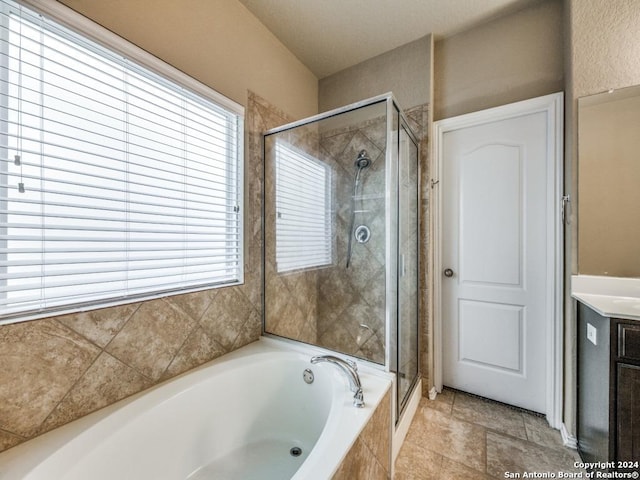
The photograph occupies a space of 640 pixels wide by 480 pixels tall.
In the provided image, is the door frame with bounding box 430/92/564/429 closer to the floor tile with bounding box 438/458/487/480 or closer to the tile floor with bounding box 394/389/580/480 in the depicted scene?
the tile floor with bounding box 394/389/580/480

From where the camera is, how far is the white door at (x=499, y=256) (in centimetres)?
181

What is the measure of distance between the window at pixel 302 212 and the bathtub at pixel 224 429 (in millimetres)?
709

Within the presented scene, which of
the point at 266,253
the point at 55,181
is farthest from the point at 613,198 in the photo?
the point at 55,181

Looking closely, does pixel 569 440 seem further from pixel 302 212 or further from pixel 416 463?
pixel 302 212

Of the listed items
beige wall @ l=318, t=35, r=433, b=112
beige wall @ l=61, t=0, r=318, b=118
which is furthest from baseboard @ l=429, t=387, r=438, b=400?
beige wall @ l=61, t=0, r=318, b=118

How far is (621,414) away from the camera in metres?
1.12

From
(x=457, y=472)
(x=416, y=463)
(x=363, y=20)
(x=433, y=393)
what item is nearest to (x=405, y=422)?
(x=416, y=463)

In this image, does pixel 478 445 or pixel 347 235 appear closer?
pixel 478 445

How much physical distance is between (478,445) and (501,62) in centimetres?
256

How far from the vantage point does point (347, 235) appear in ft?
6.97

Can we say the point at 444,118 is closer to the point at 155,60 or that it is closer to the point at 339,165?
the point at 339,165

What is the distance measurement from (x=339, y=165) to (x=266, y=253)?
0.94m

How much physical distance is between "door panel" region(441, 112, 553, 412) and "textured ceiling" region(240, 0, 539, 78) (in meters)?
0.76

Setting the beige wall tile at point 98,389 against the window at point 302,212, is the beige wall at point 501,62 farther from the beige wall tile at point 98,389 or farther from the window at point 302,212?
the beige wall tile at point 98,389
